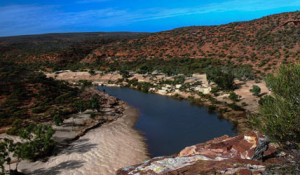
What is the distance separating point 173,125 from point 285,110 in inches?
598

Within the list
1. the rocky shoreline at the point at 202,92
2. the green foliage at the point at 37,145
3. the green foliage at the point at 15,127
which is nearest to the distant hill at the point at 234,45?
the rocky shoreline at the point at 202,92

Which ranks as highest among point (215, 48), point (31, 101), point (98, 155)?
point (215, 48)

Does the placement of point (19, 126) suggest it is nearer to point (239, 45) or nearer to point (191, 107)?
point (191, 107)

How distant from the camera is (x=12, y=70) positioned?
3738 cm

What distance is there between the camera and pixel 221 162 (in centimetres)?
969

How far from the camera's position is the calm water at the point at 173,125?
18773mm

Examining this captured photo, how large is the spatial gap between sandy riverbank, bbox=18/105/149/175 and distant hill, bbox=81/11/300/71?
35076mm

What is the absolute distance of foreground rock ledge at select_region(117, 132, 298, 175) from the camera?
29.3 feet

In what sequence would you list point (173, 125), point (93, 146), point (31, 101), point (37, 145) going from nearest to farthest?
point (37, 145), point (93, 146), point (173, 125), point (31, 101)

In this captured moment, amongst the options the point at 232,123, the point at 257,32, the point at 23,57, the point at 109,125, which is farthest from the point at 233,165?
the point at 23,57

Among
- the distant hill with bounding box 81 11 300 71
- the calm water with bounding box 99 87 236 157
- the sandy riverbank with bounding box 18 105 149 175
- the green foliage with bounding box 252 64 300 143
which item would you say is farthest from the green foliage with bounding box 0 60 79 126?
the distant hill with bounding box 81 11 300 71

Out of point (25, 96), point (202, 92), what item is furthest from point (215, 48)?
point (25, 96)

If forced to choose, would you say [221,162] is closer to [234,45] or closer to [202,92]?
[202,92]

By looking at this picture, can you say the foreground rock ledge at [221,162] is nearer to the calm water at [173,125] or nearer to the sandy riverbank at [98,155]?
the sandy riverbank at [98,155]
